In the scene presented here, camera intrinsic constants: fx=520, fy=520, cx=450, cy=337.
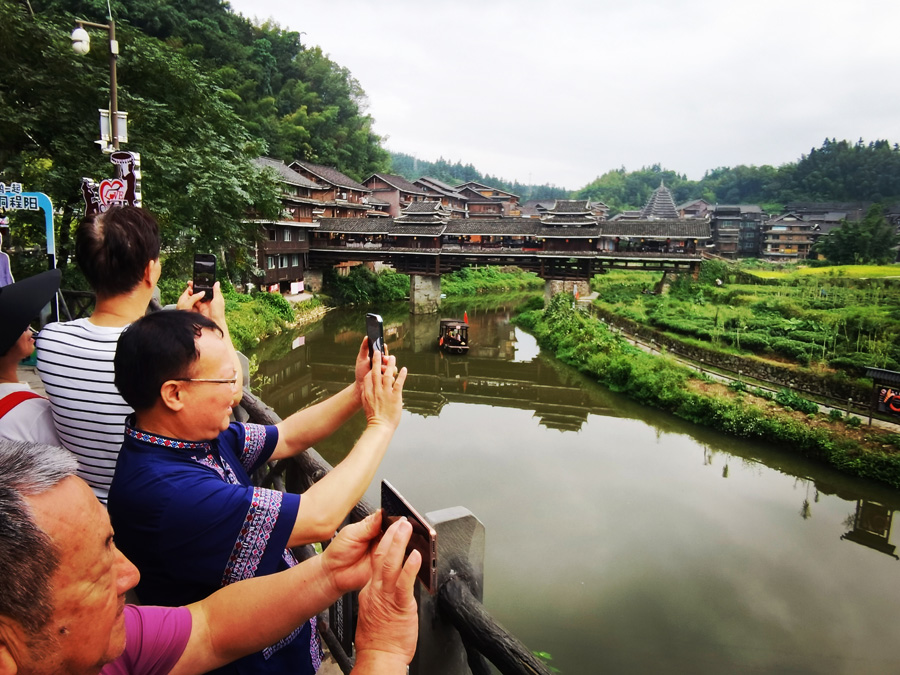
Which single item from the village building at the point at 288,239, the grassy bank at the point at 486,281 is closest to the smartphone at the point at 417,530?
the village building at the point at 288,239

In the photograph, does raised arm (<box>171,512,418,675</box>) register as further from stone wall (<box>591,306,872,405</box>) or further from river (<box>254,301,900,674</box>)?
stone wall (<box>591,306,872,405</box>)

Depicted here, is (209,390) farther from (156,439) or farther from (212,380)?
(156,439)

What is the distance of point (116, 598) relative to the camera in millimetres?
885

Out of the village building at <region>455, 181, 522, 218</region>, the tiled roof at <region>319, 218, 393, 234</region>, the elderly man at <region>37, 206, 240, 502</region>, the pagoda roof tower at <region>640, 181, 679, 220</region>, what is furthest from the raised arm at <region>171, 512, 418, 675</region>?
the pagoda roof tower at <region>640, 181, 679, 220</region>

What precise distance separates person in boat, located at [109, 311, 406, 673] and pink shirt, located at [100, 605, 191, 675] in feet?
0.38

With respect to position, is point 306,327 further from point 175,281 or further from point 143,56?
point 143,56

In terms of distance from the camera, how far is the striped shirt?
5.51ft

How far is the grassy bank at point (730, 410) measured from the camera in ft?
32.6

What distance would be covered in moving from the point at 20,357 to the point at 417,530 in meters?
2.06

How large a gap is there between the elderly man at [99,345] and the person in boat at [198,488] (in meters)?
0.27

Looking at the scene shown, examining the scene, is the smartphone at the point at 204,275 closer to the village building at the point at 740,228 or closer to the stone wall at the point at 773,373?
the stone wall at the point at 773,373

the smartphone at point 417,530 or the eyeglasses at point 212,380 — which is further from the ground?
the eyeglasses at point 212,380

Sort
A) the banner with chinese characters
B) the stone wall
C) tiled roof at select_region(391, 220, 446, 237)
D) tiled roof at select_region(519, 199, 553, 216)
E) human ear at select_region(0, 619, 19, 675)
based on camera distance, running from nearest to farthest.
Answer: human ear at select_region(0, 619, 19, 675), the banner with chinese characters, the stone wall, tiled roof at select_region(391, 220, 446, 237), tiled roof at select_region(519, 199, 553, 216)

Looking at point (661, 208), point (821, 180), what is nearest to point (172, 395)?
point (661, 208)
